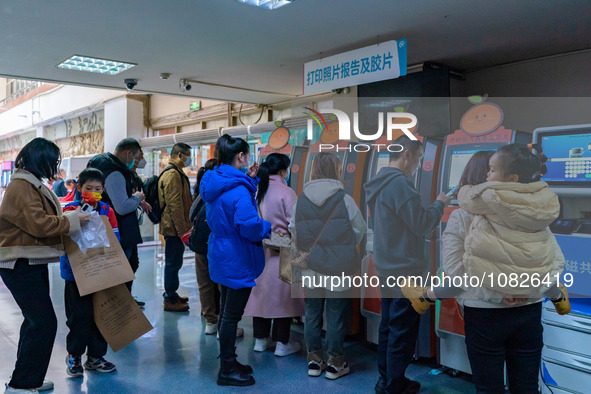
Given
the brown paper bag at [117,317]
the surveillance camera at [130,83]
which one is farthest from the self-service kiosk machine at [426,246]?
the surveillance camera at [130,83]

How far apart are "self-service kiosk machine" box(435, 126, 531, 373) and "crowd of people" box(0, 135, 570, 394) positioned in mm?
379

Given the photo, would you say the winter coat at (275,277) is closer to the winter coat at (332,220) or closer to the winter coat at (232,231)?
the winter coat at (332,220)

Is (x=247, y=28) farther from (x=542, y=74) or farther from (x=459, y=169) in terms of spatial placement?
(x=542, y=74)

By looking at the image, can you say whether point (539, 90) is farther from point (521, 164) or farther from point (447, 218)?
point (521, 164)

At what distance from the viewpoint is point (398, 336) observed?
7.74 ft

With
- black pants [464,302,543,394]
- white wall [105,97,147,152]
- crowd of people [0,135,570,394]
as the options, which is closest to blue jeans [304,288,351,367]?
crowd of people [0,135,570,394]

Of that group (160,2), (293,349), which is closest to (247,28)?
(160,2)

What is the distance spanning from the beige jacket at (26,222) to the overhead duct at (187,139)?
521 centimetres

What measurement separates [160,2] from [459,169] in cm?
222

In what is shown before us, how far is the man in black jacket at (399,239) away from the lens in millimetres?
2309

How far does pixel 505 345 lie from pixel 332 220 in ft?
3.82

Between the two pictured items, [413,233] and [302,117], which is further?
[302,117]

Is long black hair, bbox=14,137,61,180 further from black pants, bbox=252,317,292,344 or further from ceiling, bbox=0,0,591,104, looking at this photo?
black pants, bbox=252,317,292,344

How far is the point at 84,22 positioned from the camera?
11.3 feet
